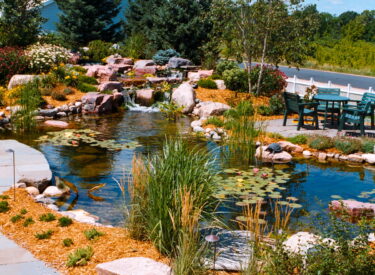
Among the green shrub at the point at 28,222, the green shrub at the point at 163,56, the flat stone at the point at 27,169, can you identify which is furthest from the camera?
the green shrub at the point at 163,56

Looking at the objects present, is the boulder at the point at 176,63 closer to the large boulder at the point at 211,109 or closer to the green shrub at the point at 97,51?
the green shrub at the point at 97,51

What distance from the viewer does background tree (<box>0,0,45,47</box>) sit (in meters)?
23.2

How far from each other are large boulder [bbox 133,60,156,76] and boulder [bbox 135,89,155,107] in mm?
4797

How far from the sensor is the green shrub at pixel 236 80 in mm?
19266

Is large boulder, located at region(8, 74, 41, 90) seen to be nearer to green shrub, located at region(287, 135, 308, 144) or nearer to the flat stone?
the flat stone

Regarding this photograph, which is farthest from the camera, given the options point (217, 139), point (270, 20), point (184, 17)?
point (184, 17)

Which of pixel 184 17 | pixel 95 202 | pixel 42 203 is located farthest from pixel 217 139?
pixel 184 17

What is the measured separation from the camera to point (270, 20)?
17125 millimetres

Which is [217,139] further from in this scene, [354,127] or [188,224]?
[188,224]

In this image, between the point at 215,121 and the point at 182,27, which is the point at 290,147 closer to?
the point at 215,121

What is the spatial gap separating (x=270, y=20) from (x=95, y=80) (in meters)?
8.01

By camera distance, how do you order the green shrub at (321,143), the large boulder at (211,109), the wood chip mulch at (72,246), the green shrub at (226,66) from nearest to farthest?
the wood chip mulch at (72,246), the green shrub at (321,143), the large boulder at (211,109), the green shrub at (226,66)

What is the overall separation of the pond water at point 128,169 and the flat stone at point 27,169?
542 mm

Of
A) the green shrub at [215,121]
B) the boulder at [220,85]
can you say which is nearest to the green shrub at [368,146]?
the green shrub at [215,121]
